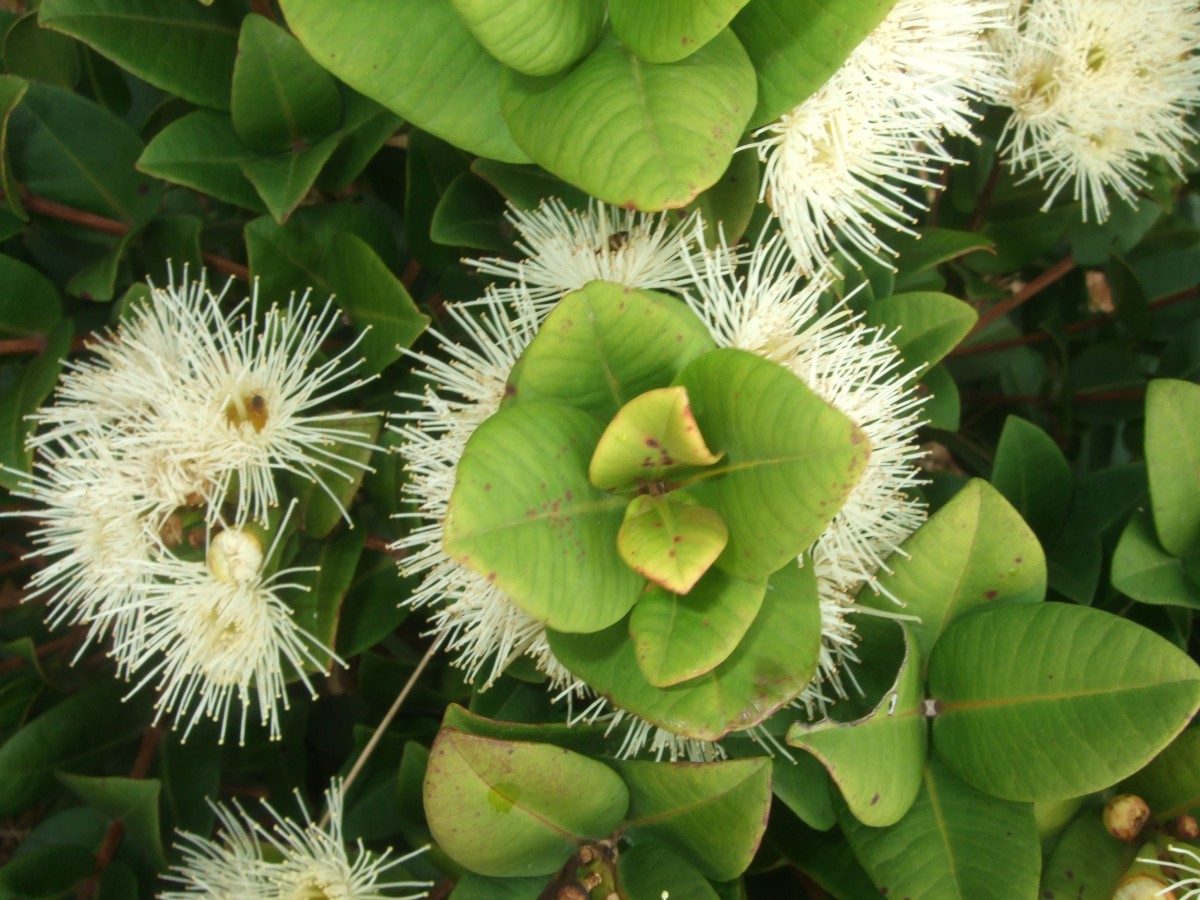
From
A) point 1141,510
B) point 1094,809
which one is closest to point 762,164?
point 1141,510

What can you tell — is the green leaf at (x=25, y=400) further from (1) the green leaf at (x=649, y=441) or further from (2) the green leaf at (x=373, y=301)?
(1) the green leaf at (x=649, y=441)

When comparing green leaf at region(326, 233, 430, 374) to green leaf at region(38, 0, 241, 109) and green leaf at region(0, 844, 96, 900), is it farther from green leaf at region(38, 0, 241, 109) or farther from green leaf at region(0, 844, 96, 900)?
green leaf at region(0, 844, 96, 900)

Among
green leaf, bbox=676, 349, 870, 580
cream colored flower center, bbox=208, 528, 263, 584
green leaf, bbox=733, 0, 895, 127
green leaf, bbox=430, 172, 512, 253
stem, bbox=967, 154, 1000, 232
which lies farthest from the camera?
stem, bbox=967, 154, 1000, 232

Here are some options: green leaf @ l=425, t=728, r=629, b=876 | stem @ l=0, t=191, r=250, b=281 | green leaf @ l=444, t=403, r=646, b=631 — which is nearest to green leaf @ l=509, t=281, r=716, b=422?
green leaf @ l=444, t=403, r=646, b=631

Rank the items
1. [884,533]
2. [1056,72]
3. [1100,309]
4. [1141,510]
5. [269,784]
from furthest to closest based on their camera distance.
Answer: [1100,309], [269,784], [1056,72], [1141,510], [884,533]

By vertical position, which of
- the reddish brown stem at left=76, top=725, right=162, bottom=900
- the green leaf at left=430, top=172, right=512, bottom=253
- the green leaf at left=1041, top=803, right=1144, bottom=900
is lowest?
the reddish brown stem at left=76, top=725, right=162, bottom=900

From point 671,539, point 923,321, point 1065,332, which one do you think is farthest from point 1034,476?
point 671,539

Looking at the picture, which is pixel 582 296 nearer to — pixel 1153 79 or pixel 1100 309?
pixel 1153 79
